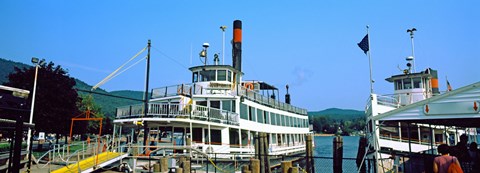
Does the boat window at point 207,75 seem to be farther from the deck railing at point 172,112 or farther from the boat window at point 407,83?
the boat window at point 407,83

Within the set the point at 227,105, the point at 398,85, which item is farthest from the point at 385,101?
the point at 227,105

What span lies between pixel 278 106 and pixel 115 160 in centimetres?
1853

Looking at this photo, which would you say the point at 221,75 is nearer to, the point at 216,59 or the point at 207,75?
the point at 207,75

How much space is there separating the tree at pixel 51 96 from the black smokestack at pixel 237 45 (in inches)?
638

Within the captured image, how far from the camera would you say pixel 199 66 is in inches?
987

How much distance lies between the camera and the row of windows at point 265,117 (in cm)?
2387

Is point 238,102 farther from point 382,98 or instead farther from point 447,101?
point 447,101

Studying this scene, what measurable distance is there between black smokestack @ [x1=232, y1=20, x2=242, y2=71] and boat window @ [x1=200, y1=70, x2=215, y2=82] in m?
6.28

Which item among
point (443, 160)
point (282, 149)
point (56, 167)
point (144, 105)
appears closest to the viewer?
point (443, 160)

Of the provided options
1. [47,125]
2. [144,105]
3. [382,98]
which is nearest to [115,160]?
[144,105]

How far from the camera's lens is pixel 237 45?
106 feet

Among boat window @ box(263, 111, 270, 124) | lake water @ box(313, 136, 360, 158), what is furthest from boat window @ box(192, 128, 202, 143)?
lake water @ box(313, 136, 360, 158)

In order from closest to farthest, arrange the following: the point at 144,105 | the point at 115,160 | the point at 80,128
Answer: the point at 115,160 → the point at 144,105 → the point at 80,128

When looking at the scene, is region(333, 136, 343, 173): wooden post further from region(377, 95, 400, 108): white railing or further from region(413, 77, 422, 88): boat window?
region(413, 77, 422, 88): boat window
